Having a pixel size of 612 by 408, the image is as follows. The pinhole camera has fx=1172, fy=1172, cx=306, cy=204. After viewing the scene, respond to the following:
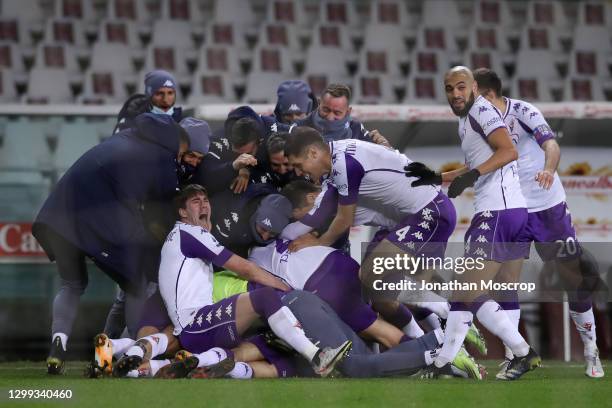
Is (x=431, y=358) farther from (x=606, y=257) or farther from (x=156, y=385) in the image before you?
(x=606, y=257)

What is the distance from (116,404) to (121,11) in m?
9.30

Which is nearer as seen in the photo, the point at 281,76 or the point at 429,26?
the point at 281,76

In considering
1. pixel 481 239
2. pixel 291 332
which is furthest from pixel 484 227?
pixel 291 332

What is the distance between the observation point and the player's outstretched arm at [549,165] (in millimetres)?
5988

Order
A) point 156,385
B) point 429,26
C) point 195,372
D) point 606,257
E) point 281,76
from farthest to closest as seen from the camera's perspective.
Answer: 1. point 429,26
2. point 281,76
3. point 606,257
4. point 195,372
5. point 156,385

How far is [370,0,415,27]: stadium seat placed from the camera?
1356 centimetres

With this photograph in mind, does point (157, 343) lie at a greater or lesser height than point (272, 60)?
lesser

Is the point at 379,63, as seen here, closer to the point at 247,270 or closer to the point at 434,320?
the point at 434,320

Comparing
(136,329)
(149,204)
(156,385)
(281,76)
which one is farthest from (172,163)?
(281,76)

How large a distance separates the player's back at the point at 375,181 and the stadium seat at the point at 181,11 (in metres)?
7.31

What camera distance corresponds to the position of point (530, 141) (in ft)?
22.3

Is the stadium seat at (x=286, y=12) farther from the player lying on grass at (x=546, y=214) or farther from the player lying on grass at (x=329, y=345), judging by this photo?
the player lying on grass at (x=329, y=345)

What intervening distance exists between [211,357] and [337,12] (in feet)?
28.1

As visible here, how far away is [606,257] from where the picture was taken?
7.87 meters
